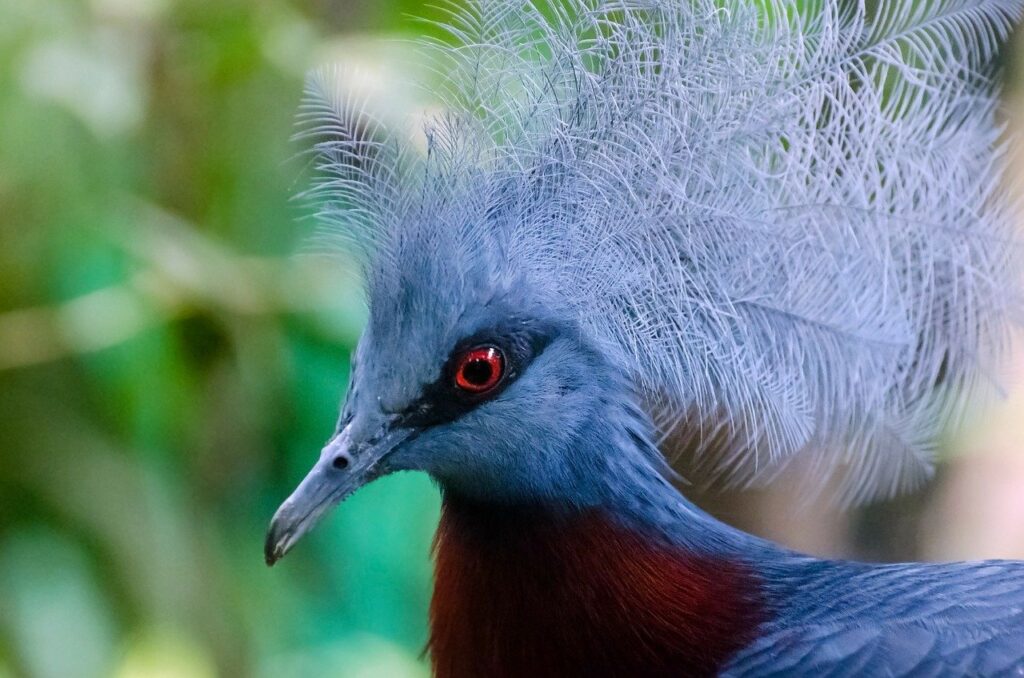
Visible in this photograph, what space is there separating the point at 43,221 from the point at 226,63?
36cm

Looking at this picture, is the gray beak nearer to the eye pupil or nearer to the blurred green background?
the eye pupil

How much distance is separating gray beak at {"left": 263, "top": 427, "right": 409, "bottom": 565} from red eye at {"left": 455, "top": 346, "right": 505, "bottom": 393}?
7 cm

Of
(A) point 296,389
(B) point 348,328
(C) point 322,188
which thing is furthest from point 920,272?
(A) point 296,389

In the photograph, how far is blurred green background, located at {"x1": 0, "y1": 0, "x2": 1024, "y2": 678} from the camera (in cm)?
149

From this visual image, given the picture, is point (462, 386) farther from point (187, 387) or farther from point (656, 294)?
point (187, 387)

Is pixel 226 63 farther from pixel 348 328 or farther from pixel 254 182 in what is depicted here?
pixel 348 328

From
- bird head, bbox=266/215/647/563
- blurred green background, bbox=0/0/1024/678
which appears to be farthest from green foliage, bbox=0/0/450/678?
bird head, bbox=266/215/647/563

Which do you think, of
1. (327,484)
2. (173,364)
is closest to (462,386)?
(327,484)

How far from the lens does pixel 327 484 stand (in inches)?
34.5

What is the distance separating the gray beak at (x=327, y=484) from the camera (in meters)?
0.87

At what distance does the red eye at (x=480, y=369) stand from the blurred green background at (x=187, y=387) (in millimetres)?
618

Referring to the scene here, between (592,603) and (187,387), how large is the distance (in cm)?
96

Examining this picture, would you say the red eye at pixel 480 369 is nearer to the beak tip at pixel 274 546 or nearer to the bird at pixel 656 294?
the bird at pixel 656 294

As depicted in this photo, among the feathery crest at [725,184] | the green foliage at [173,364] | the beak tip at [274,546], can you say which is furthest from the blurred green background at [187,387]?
the beak tip at [274,546]
